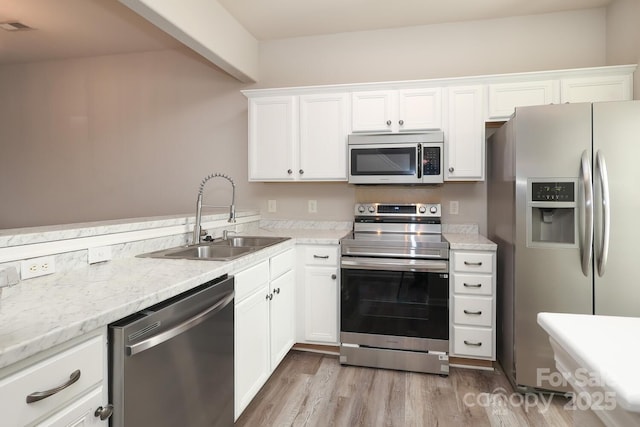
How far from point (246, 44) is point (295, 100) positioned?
0.78 metres

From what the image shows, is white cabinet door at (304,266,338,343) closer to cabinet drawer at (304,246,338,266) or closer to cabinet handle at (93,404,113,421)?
cabinet drawer at (304,246,338,266)

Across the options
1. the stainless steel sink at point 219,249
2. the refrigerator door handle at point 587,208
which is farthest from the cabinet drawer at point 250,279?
the refrigerator door handle at point 587,208

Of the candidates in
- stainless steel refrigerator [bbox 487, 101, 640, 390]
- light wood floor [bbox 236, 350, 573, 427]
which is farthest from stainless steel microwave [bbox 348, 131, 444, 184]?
light wood floor [bbox 236, 350, 573, 427]

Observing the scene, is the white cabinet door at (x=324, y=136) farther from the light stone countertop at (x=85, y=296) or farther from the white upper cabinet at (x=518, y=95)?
the light stone countertop at (x=85, y=296)

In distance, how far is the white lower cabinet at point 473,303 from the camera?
2439mm

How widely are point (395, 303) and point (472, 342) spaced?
0.60 metres

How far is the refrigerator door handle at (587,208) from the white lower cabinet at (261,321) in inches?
72.6

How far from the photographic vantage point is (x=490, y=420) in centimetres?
196

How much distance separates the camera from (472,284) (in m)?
2.46

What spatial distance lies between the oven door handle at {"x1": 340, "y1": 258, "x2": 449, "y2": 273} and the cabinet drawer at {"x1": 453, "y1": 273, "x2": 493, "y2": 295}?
0.42 ft

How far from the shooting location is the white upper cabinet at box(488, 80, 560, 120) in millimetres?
2561

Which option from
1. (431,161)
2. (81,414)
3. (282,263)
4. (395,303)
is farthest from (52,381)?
(431,161)

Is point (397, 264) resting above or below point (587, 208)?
below

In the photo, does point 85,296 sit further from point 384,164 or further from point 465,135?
point 465,135
